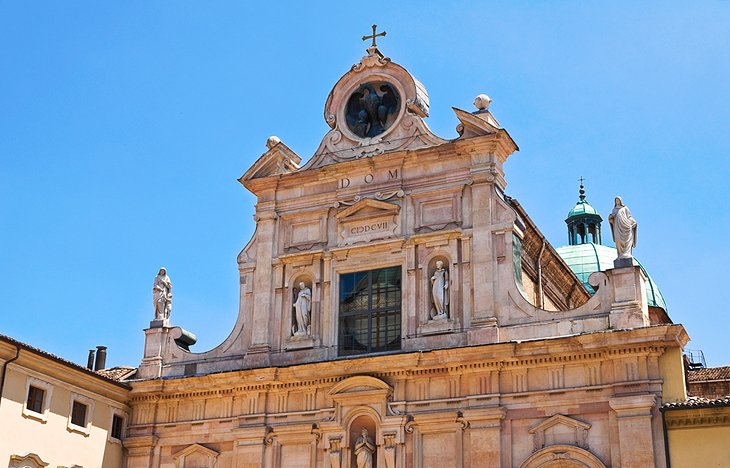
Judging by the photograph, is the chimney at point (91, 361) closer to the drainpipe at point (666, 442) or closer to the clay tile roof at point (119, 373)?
the clay tile roof at point (119, 373)

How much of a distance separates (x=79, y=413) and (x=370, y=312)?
728 centimetres

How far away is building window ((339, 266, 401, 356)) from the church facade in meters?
0.04

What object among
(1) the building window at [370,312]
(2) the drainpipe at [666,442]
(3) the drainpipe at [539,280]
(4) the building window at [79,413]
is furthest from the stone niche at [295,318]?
(2) the drainpipe at [666,442]

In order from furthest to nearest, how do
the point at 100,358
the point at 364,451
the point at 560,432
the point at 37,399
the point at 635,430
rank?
1. the point at 100,358
2. the point at 37,399
3. the point at 364,451
4. the point at 560,432
5. the point at 635,430

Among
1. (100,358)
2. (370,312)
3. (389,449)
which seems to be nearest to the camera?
(389,449)

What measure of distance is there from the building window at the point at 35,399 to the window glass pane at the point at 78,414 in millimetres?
1012

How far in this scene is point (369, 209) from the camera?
26.7 m

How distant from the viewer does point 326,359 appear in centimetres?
2583

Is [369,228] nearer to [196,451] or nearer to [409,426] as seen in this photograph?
[409,426]

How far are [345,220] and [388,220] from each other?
45.6 inches

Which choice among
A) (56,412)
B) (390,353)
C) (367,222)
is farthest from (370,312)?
(56,412)

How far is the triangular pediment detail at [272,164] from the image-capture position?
1117 inches

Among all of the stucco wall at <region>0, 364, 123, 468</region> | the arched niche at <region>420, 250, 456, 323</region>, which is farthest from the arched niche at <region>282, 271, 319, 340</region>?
the stucco wall at <region>0, 364, 123, 468</region>

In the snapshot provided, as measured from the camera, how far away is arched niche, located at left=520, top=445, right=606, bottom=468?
22.2 metres
